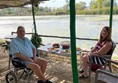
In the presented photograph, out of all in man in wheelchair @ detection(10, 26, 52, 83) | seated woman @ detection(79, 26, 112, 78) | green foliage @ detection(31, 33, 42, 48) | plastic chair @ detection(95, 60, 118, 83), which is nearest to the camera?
plastic chair @ detection(95, 60, 118, 83)

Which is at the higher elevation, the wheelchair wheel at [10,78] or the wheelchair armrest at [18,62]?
the wheelchair armrest at [18,62]

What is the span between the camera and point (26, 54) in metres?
3.73

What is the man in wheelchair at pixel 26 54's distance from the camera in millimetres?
3557

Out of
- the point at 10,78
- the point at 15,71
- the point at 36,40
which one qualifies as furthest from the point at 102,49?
the point at 36,40

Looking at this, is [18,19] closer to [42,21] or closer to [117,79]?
[42,21]

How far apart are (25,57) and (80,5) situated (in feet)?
17.8

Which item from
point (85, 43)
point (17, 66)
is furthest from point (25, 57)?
point (85, 43)

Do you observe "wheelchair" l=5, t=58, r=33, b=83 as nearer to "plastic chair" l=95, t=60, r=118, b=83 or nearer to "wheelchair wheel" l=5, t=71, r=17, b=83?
"wheelchair wheel" l=5, t=71, r=17, b=83

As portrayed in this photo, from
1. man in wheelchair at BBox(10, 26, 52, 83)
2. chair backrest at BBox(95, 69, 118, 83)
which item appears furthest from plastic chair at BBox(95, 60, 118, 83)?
man in wheelchair at BBox(10, 26, 52, 83)

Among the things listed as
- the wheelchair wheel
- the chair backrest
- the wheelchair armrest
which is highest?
the chair backrest

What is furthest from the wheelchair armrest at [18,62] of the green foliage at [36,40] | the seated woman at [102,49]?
the green foliage at [36,40]

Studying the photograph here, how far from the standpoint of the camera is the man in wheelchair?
3.56 metres

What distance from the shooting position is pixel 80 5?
8617 mm

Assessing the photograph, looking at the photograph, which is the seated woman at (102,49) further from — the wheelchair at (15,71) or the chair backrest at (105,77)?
the chair backrest at (105,77)
